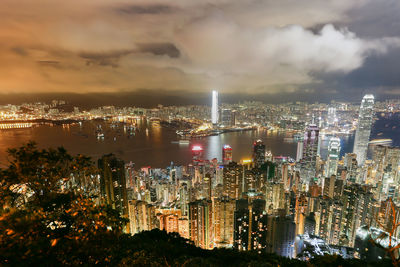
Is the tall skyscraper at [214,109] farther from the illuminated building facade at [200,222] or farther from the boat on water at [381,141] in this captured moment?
the illuminated building facade at [200,222]

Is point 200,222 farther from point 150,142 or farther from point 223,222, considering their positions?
point 150,142

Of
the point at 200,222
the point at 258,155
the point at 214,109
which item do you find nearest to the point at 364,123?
the point at 258,155

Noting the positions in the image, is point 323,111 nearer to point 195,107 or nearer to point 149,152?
point 149,152

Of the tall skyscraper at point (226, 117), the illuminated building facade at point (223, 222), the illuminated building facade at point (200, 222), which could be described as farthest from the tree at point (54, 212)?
the tall skyscraper at point (226, 117)

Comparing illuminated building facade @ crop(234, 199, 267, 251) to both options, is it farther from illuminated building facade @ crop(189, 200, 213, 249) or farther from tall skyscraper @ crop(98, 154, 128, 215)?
tall skyscraper @ crop(98, 154, 128, 215)

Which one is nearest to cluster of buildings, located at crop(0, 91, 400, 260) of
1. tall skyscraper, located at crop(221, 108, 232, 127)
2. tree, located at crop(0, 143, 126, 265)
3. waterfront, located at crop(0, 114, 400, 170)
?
tree, located at crop(0, 143, 126, 265)

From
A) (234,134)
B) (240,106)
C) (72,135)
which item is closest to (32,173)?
(72,135)
